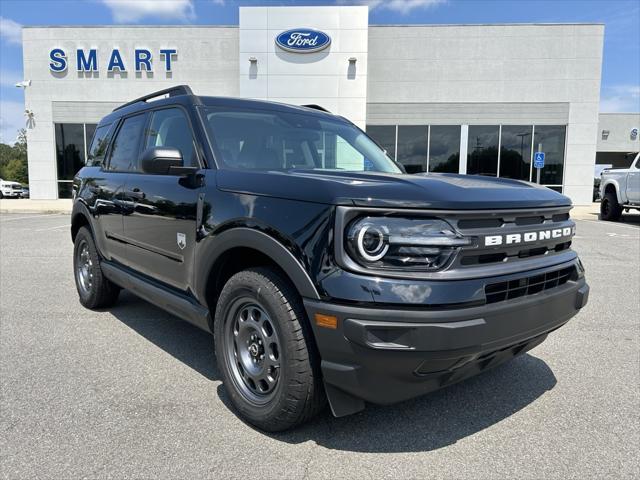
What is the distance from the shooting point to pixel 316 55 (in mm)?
20703

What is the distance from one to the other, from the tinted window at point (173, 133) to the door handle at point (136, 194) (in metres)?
0.40

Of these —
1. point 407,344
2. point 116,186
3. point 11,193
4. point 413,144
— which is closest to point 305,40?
point 413,144

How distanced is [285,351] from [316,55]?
2033 centimetres

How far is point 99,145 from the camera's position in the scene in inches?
195

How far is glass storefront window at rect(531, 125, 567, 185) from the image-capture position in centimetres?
2217

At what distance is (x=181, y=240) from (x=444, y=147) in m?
20.9

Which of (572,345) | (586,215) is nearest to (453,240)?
(572,345)

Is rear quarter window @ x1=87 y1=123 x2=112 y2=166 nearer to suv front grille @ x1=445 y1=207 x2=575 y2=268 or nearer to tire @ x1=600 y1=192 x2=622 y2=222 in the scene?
suv front grille @ x1=445 y1=207 x2=575 y2=268

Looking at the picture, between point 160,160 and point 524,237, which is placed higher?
point 160,160

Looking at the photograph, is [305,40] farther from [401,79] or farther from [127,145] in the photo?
[127,145]

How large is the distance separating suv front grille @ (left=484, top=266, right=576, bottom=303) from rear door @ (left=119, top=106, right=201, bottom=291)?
179cm

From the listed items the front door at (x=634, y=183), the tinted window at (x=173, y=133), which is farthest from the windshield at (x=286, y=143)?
the front door at (x=634, y=183)

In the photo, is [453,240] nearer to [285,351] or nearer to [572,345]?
[285,351]

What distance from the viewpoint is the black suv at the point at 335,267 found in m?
2.03
